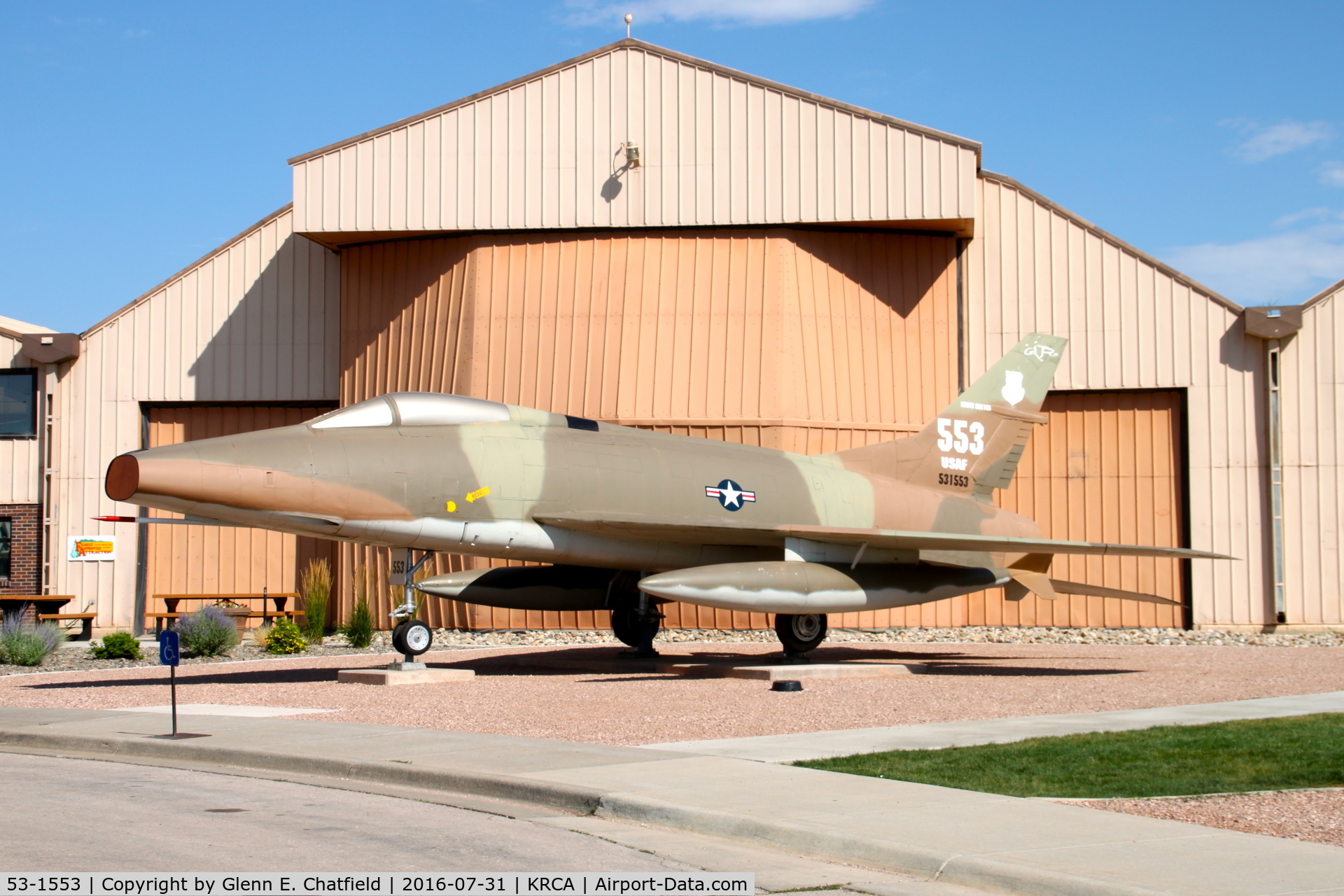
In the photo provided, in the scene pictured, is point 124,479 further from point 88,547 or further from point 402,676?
point 88,547

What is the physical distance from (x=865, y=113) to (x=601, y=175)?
198 inches

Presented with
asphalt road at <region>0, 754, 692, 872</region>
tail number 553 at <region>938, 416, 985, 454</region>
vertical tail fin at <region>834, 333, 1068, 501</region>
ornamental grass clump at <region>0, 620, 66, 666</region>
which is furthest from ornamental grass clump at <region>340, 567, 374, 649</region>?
asphalt road at <region>0, 754, 692, 872</region>

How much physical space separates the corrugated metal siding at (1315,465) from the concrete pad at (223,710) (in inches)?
761

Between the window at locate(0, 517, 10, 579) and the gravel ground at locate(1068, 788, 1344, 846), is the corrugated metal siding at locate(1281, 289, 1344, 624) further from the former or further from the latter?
the window at locate(0, 517, 10, 579)

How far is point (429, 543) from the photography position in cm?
1531

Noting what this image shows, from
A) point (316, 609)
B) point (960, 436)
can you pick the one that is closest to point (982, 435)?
point (960, 436)

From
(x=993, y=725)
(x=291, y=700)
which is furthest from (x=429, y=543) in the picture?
(x=993, y=725)

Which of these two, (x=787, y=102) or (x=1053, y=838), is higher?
(x=787, y=102)

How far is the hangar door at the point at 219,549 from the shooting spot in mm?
27500

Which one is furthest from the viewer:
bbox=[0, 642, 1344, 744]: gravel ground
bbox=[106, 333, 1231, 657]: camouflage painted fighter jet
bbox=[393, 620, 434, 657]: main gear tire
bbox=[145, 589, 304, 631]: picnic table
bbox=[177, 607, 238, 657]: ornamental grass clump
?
bbox=[145, 589, 304, 631]: picnic table

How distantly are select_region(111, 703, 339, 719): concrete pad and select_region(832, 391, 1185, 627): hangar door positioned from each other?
1445 centimetres

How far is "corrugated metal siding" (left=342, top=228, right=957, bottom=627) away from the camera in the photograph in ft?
79.5

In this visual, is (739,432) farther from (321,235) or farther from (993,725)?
(993,725)

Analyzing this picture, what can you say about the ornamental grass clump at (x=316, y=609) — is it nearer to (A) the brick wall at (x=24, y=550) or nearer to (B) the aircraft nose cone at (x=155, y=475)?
(A) the brick wall at (x=24, y=550)
